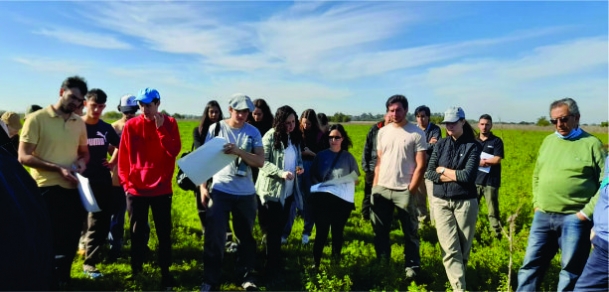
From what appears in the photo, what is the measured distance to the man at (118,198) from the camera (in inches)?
191

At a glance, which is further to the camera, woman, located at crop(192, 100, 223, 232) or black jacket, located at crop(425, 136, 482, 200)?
woman, located at crop(192, 100, 223, 232)

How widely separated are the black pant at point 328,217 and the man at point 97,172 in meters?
2.49

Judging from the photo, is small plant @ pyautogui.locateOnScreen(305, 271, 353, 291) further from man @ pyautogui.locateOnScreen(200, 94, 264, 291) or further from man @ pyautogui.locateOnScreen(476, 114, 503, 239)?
man @ pyautogui.locateOnScreen(476, 114, 503, 239)

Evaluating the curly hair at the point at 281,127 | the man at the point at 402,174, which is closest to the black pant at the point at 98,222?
the curly hair at the point at 281,127

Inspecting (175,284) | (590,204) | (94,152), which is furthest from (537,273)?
(94,152)

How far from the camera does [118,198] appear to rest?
520cm

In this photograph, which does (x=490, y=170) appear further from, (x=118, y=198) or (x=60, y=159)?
(x=60, y=159)

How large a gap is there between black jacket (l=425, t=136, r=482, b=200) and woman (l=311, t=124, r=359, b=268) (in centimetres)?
100

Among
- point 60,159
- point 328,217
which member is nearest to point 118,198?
point 60,159

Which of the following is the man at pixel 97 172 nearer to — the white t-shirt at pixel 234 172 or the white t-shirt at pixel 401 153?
the white t-shirt at pixel 234 172

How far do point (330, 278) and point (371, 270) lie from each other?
0.49m

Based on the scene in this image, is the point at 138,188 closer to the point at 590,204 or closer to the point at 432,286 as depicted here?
the point at 432,286

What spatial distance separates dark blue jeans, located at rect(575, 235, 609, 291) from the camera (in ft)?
9.41

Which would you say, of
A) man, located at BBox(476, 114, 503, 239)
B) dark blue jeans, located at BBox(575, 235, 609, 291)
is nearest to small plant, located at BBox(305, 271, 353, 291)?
dark blue jeans, located at BBox(575, 235, 609, 291)
